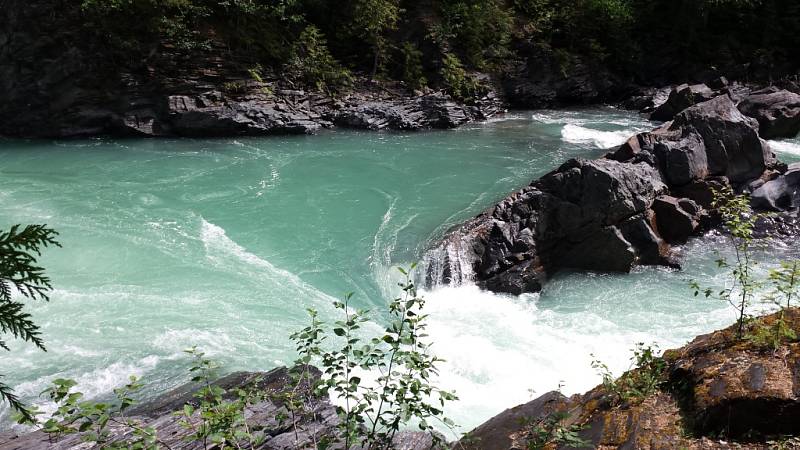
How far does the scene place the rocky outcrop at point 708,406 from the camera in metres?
3.56

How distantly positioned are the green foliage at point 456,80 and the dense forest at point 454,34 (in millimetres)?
59

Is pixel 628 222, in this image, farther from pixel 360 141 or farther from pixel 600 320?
pixel 360 141

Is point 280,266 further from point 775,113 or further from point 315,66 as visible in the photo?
point 775,113

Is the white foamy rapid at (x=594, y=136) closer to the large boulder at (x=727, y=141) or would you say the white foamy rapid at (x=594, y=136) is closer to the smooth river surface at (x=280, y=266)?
the smooth river surface at (x=280, y=266)

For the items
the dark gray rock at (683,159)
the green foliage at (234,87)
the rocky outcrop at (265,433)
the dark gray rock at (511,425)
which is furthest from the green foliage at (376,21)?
the dark gray rock at (511,425)

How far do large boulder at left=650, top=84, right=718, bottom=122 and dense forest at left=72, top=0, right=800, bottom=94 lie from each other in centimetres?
538

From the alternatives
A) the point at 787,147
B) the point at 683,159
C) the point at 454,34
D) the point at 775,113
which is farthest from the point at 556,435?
the point at 454,34

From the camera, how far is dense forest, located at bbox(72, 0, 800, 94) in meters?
21.6

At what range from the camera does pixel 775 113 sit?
18469 mm

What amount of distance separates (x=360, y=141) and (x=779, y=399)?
58.0 ft

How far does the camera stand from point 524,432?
4699 mm

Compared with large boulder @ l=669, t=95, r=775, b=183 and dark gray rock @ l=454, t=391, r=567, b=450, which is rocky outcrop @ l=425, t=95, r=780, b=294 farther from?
dark gray rock @ l=454, t=391, r=567, b=450

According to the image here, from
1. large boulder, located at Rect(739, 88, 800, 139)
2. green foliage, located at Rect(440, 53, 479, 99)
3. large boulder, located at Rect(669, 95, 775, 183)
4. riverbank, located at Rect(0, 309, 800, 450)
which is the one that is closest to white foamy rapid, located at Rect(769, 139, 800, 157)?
large boulder, located at Rect(739, 88, 800, 139)

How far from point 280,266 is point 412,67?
14733mm
